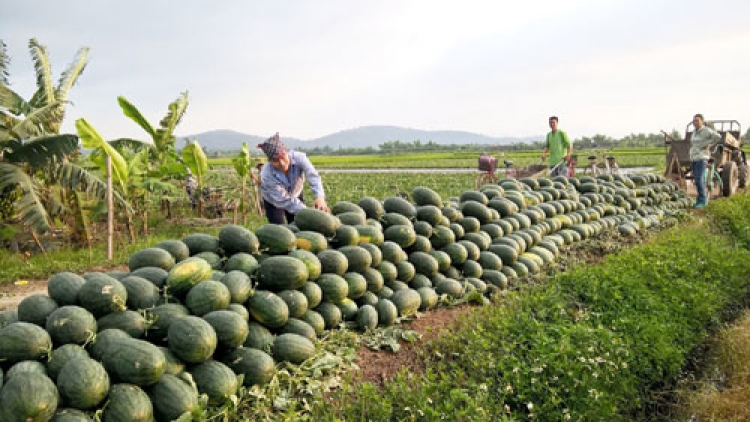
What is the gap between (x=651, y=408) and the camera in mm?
4984

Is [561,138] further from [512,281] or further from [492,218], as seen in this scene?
[512,281]

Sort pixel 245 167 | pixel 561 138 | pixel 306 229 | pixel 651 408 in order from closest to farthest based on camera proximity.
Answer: pixel 651 408
pixel 306 229
pixel 561 138
pixel 245 167

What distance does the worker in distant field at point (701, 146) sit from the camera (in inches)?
531

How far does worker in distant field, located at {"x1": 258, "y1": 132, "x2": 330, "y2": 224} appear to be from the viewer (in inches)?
287

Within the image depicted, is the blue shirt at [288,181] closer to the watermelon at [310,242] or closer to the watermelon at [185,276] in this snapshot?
the watermelon at [310,242]

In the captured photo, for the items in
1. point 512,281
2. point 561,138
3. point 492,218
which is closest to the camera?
point 512,281

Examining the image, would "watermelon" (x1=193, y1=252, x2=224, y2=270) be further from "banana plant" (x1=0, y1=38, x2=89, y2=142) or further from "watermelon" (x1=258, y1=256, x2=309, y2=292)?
"banana plant" (x1=0, y1=38, x2=89, y2=142)

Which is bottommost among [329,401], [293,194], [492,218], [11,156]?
[329,401]

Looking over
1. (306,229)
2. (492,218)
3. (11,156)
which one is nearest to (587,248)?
(492,218)

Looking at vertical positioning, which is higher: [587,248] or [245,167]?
[245,167]

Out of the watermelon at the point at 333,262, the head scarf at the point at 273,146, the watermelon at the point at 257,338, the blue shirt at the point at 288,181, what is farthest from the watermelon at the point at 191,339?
the blue shirt at the point at 288,181

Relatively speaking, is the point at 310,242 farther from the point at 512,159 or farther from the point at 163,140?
the point at 512,159

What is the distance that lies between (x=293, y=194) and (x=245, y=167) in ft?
26.6

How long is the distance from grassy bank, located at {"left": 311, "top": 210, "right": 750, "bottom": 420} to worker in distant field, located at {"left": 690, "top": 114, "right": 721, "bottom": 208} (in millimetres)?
7749
